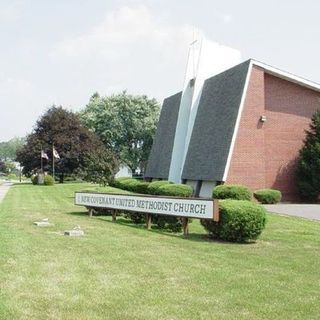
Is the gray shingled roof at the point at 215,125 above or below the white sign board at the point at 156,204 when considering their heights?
above

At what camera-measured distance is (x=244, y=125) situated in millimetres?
31391

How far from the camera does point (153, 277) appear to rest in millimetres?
7973

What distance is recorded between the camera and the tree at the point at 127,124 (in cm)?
7644

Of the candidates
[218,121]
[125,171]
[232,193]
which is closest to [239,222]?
[232,193]

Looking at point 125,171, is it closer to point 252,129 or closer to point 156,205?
point 252,129

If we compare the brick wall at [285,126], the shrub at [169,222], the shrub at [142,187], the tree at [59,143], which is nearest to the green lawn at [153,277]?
the shrub at [169,222]

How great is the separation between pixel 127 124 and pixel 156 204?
6274 cm

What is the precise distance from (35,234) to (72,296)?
6516mm

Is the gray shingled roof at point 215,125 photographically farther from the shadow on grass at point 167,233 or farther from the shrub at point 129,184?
the shadow on grass at point 167,233

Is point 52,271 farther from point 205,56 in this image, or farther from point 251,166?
point 205,56

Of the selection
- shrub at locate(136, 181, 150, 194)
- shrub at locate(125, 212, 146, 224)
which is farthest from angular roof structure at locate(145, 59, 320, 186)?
shrub at locate(125, 212, 146, 224)

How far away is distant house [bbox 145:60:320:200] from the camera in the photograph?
31156 mm

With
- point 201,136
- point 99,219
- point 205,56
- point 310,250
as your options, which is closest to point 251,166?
point 201,136

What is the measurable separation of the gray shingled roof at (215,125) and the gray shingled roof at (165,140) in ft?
24.8
